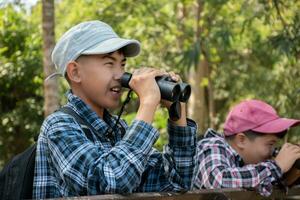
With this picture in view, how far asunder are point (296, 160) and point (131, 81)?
1.19 m

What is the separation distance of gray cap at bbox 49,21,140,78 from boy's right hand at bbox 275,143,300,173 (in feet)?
3.48

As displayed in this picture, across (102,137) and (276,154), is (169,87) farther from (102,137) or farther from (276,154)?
(276,154)

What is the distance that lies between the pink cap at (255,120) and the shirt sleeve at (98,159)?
129 centimetres

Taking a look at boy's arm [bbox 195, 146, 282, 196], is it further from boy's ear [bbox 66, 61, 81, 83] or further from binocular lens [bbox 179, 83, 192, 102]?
boy's ear [bbox 66, 61, 81, 83]

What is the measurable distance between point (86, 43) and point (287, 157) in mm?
1249

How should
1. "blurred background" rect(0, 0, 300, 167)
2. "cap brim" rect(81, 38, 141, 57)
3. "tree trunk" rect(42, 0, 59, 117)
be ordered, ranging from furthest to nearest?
"blurred background" rect(0, 0, 300, 167) → "tree trunk" rect(42, 0, 59, 117) → "cap brim" rect(81, 38, 141, 57)

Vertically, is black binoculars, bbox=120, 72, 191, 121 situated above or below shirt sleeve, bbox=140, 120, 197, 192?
above

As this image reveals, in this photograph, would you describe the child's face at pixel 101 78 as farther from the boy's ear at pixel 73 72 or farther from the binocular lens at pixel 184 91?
the binocular lens at pixel 184 91

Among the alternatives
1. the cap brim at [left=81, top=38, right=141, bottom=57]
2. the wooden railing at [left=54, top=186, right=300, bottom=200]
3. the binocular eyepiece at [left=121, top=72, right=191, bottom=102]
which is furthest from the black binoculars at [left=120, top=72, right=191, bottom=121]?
the wooden railing at [left=54, top=186, right=300, bottom=200]

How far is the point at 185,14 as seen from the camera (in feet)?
37.0

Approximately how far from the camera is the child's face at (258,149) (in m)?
3.21

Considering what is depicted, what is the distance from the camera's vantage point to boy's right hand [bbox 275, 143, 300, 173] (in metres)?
2.93

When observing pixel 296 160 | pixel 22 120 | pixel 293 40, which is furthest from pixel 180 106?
pixel 22 120

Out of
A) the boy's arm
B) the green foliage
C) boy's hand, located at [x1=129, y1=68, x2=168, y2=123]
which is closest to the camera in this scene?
boy's hand, located at [x1=129, y1=68, x2=168, y2=123]
